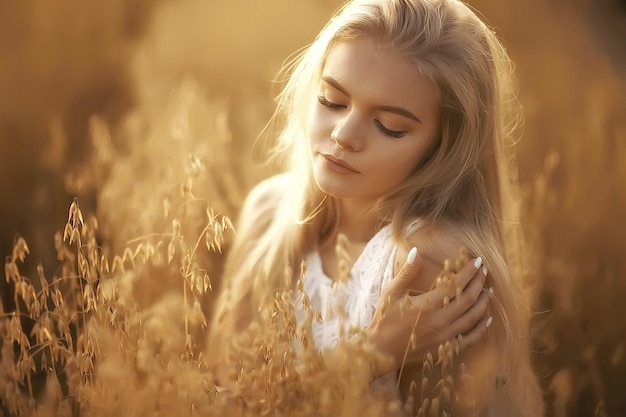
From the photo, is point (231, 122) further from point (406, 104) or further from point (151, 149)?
point (406, 104)

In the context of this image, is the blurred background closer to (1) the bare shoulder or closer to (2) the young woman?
(2) the young woman

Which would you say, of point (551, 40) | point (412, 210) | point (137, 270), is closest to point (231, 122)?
point (551, 40)

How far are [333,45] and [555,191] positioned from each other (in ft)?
3.26

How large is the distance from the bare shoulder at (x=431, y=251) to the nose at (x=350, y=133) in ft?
0.74

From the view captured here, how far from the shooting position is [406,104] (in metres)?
1.89

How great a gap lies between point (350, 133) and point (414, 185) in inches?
8.3

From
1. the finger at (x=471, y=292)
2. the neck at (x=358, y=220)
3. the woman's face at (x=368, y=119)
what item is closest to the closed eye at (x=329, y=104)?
the woman's face at (x=368, y=119)

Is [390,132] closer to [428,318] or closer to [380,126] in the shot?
[380,126]

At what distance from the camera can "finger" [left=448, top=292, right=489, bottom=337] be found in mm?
1883

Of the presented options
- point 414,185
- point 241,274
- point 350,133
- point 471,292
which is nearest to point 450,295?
point 471,292

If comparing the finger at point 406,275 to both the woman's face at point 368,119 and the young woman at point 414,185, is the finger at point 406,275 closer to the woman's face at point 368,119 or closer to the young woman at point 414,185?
the young woman at point 414,185

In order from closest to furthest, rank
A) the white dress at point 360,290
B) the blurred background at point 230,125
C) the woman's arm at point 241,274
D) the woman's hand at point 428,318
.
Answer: the woman's hand at point 428,318, the white dress at point 360,290, the woman's arm at point 241,274, the blurred background at point 230,125

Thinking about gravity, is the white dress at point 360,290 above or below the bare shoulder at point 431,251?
below

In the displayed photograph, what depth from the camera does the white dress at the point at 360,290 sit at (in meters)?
2.03
